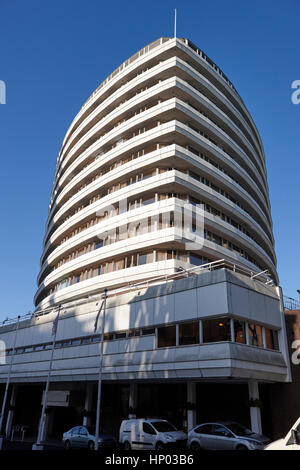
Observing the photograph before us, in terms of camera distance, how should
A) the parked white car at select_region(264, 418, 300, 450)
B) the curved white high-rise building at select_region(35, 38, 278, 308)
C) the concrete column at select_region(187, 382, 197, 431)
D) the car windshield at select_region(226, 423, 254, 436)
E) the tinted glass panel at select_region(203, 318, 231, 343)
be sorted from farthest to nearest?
the curved white high-rise building at select_region(35, 38, 278, 308) → the concrete column at select_region(187, 382, 197, 431) → the tinted glass panel at select_region(203, 318, 231, 343) → the car windshield at select_region(226, 423, 254, 436) → the parked white car at select_region(264, 418, 300, 450)

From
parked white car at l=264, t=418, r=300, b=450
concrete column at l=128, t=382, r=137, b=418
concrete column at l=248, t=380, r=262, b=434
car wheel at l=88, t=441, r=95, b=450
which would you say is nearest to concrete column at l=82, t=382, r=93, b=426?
concrete column at l=128, t=382, r=137, b=418

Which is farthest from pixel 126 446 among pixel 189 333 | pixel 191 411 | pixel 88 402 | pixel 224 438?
pixel 88 402

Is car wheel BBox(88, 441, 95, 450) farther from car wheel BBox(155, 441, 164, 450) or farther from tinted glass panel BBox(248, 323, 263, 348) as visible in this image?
tinted glass panel BBox(248, 323, 263, 348)

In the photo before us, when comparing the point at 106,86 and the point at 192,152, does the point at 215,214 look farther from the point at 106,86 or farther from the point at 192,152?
the point at 106,86

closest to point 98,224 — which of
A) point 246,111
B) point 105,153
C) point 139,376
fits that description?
point 105,153

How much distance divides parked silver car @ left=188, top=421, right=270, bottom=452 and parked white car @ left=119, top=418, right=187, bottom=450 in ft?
2.54

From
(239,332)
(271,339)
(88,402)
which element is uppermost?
(271,339)

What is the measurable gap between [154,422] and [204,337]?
203 inches

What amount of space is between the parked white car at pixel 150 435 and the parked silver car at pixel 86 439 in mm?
875

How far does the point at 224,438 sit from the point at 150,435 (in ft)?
14.1

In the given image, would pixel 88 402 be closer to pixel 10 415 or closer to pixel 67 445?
pixel 67 445

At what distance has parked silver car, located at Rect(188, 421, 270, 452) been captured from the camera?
1575 cm

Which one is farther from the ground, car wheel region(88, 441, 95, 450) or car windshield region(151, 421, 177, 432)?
car windshield region(151, 421, 177, 432)

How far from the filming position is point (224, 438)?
16625 millimetres
